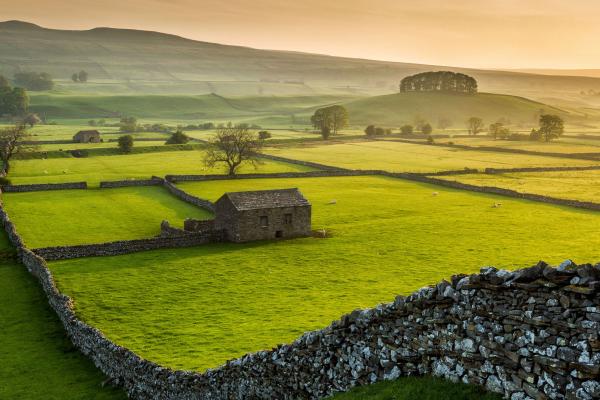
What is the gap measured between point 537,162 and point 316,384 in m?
101

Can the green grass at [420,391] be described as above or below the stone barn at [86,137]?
below

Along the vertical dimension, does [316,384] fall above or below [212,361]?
above

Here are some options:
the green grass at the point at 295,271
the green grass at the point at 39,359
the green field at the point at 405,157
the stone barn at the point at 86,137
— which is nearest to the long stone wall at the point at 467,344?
the green grass at the point at 39,359

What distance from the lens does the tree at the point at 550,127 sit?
148 m

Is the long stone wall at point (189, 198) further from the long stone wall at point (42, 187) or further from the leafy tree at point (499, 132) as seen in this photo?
the leafy tree at point (499, 132)

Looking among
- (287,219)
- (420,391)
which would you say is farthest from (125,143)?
(420,391)

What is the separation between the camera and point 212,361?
2348 centimetres

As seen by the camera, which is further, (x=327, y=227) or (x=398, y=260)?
(x=327, y=227)

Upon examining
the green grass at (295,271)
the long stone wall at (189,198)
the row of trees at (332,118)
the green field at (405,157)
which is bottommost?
the green grass at (295,271)

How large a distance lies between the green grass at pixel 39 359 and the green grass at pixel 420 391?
13326 mm

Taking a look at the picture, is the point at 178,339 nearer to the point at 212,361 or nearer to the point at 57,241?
the point at 212,361

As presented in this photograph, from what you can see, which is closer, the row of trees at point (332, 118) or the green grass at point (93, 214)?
the green grass at point (93, 214)

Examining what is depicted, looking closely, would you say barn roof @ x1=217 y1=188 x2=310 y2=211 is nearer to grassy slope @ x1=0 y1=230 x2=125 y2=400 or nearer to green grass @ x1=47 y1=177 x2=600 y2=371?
green grass @ x1=47 y1=177 x2=600 y2=371

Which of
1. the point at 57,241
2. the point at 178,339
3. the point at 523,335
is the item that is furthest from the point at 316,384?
the point at 57,241
